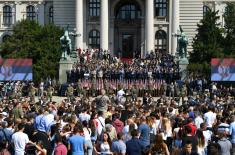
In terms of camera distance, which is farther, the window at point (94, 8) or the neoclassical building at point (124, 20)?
the window at point (94, 8)

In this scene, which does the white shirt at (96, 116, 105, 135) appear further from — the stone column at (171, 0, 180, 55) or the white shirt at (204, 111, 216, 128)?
the stone column at (171, 0, 180, 55)

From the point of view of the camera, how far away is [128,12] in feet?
321

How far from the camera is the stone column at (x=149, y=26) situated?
89312mm

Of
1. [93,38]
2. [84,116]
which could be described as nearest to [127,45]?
[93,38]

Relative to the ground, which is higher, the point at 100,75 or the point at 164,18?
the point at 164,18

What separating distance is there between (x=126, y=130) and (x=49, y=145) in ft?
9.29

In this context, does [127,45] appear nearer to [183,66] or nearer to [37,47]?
[37,47]

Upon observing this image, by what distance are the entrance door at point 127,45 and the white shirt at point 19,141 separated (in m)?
77.3

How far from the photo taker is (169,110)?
2697 cm

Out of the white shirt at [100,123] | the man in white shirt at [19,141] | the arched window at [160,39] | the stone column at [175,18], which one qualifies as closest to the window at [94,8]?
the arched window at [160,39]

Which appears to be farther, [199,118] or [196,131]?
[199,118]

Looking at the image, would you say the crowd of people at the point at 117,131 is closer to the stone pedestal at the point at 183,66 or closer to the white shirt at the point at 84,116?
the white shirt at the point at 84,116

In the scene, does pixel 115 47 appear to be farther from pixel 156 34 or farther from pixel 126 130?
pixel 126 130

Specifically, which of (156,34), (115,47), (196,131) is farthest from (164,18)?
(196,131)
